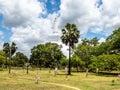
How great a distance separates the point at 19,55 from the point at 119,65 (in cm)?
11783

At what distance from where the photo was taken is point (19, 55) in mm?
187375

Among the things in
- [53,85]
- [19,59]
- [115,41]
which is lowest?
[53,85]

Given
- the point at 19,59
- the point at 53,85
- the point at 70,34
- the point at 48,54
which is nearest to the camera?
the point at 53,85

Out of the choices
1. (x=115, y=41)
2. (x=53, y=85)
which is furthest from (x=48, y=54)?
(x=53, y=85)

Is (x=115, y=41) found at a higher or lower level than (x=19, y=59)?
higher

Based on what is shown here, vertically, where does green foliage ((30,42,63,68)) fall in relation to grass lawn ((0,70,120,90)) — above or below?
above

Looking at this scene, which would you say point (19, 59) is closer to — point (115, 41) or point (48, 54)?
point (48, 54)

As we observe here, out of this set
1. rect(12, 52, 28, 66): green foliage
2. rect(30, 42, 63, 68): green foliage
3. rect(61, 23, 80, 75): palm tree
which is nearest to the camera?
rect(61, 23, 80, 75): palm tree

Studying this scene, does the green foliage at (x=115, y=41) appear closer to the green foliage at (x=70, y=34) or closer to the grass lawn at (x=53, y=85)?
the green foliage at (x=70, y=34)

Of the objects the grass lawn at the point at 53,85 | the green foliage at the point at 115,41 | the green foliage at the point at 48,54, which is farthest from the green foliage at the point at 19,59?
the grass lawn at the point at 53,85

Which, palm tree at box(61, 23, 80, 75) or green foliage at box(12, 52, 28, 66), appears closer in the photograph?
palm tree at box(61, 23, 80, 75)

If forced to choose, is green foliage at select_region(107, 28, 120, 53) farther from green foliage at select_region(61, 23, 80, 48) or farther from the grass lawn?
the grass lawn

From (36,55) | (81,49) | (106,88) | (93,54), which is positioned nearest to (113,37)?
(93,54)

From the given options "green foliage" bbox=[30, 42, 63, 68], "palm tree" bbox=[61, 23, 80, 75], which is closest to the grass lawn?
"palm tree" bbox=[61, 23, 80, 75]
